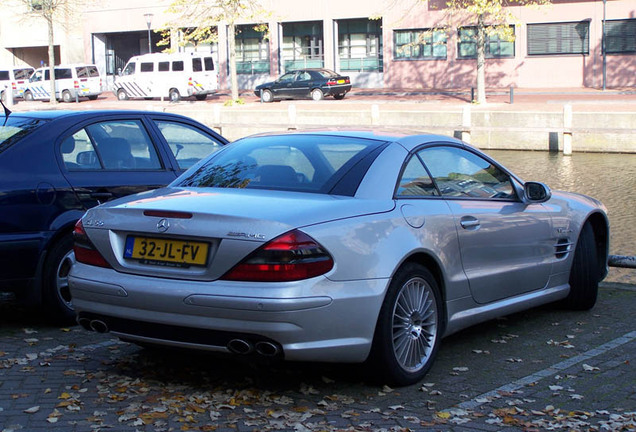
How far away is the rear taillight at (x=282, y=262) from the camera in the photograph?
14.8 ft

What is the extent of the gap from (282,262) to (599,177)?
15.3 metres

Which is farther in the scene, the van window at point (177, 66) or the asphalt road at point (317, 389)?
the van window at point (177, 66)

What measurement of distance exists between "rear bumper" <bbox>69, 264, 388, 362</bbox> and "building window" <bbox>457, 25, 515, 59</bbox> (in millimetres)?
42817

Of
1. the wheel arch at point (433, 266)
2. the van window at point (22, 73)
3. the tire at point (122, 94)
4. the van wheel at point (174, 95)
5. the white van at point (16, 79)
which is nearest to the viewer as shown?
the wheel arch at point (433, 266)

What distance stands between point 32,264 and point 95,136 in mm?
1218

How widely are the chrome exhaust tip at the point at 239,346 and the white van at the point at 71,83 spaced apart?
45.2 meters

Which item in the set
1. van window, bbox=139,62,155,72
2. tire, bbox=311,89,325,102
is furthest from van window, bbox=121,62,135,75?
tire, bbox=311,89,325,102

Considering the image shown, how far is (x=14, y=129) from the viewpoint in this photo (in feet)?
22.1

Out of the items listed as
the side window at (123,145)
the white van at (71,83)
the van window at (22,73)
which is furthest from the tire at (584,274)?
the van window at (22,73)

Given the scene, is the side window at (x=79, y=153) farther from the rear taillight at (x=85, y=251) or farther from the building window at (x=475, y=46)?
the building window at (x=475, y=46)

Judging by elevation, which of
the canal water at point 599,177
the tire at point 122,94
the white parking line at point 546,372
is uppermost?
the tire at point 122,94

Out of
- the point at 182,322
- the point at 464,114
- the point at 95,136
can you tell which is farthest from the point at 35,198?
the point at 464,114

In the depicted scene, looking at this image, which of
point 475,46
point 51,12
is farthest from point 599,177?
point 51,12

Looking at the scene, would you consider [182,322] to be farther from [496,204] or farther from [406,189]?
[496,204]
